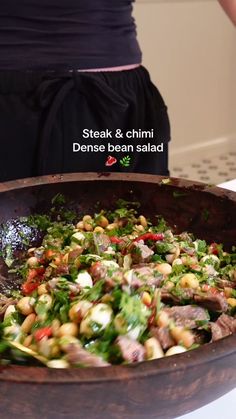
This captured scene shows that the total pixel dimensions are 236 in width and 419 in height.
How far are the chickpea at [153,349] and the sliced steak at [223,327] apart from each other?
0.20 feet

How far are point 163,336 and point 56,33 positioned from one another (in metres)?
0.69

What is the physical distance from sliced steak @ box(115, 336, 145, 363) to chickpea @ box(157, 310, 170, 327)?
0.04m

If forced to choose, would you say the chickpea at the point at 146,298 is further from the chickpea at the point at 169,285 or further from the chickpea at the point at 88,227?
the chickpea at the point at 88,227

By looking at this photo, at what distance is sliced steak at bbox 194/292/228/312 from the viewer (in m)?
0.64

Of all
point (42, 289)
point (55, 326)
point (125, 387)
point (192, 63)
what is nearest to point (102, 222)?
point (42, 289)

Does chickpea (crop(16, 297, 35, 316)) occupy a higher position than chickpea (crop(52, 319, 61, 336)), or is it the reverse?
chickpea (crop(52, 319, 61, 336))

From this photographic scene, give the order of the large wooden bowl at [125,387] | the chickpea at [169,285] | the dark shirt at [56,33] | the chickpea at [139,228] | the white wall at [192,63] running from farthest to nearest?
the white wall at [192,63] < the dark shirt at [56,33] < the chickpea at [139,228] < the chickpea at [169,285] < the large wooden bowl at [125,387]

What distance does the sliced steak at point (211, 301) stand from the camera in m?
0.64

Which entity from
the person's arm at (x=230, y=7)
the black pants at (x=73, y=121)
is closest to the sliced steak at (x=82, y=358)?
the black pants at (x=73, y=121)

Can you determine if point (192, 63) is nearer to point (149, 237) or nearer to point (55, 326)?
point (149, 237)

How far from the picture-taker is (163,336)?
1.89 feet

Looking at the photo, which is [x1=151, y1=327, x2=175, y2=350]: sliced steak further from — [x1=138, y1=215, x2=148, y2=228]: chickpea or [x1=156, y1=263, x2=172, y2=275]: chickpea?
[x1=138, y1=215, x2=148, y2=228]: chickpea

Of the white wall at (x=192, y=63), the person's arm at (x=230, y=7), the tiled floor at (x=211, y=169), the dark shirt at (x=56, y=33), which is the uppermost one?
the person's arm at (x=230, y=7)

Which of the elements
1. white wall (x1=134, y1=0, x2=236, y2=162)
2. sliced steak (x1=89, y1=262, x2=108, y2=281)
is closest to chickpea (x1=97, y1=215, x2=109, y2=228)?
sliced steak (x1=89, y1=262, x2=108, y2=281)
